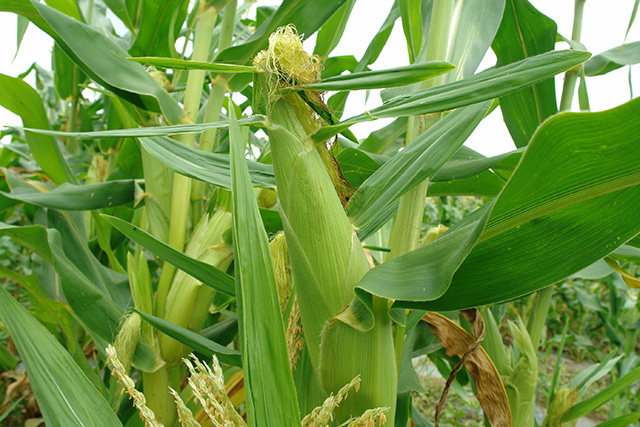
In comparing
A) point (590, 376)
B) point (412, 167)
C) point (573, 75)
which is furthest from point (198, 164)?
point (590, 376)

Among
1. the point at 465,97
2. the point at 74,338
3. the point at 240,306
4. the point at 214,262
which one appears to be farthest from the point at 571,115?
the point at 74,338

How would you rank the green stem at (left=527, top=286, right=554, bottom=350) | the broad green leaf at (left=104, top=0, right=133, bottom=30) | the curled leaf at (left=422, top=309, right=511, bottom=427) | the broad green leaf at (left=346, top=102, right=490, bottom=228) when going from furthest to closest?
the broad green leaf at (left=104, top=0, right=133, bottom=30)
the green stem at (left=527, top=286, right=554, bottom=350)
the curled leaf at (left=422, top=309, right=511, bottom=427)
the broad green leaf at (left=346, top=102, right=490, bottom=228)

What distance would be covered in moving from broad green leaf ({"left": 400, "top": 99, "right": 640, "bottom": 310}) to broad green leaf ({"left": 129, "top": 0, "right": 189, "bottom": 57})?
655 mm

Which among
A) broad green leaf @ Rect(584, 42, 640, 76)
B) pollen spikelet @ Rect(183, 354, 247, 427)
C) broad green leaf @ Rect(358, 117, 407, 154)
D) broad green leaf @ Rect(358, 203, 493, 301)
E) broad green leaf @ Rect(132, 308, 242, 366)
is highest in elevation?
broad green leaf @ Rect(584, 42, 640, 76)

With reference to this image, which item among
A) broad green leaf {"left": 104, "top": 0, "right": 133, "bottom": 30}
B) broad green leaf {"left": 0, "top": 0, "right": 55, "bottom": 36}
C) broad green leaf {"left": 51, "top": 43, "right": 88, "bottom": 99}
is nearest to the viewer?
broad green leaf {"left": 0, "top": 0, "right": 55, "bottom": 36}

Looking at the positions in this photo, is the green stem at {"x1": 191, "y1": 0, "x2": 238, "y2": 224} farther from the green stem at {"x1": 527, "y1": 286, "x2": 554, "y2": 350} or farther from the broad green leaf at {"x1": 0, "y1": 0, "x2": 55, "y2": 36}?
the green stem at {"x1": 527, "y1": 286, "x2": 554, "y2": 350}

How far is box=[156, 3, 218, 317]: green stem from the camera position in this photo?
24.0 inches

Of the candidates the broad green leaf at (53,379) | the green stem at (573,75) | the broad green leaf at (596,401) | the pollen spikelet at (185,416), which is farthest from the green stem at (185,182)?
the broad green leaf at (596,401)

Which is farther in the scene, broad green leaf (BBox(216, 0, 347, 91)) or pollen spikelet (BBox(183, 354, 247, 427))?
broad green leaf (BBox(216, 0, 347, 91))

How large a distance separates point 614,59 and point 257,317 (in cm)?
72

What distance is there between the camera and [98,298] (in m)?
0.56

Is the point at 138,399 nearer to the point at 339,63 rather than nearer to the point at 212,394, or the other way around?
the point at 212,394

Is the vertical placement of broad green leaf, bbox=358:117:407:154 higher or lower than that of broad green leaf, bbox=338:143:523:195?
higher

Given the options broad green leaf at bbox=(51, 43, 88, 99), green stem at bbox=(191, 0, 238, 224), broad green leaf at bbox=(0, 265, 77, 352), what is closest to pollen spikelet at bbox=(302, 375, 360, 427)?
green stem at bbox=(191, 0, 238, 224)
